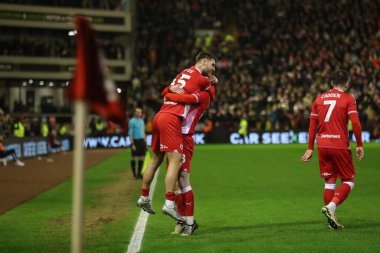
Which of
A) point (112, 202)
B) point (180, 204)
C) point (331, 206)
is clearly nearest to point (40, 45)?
point (112, 202)

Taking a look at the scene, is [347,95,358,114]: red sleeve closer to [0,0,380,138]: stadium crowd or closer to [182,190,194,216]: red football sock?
[182,190,194,216]: red football sock

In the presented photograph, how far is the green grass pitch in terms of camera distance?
812 centimetres

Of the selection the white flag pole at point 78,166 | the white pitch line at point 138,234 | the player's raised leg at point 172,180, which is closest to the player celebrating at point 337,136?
the player's raised leg at point 172,180

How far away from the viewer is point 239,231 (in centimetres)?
922

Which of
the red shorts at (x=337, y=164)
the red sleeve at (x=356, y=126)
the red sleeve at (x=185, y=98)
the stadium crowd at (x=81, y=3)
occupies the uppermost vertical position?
the stadium crowd at (x=81, y=3)

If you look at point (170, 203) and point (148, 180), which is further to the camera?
point (148, 180)

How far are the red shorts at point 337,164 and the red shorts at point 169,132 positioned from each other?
87.9 inches

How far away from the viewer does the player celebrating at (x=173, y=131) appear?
8.91 m

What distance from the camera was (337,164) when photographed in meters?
9.60

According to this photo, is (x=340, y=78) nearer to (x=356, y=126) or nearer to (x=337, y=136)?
(x=356, y=126)

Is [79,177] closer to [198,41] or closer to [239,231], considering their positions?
[239,231]

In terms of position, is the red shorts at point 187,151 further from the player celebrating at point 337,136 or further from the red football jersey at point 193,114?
the player celebrating at point 337,136

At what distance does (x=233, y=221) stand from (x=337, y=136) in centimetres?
208

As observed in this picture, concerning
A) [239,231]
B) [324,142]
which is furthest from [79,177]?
[324,142]
